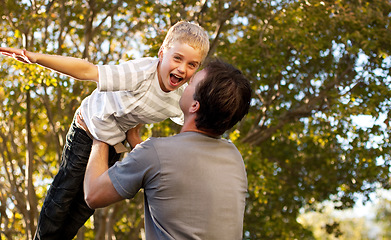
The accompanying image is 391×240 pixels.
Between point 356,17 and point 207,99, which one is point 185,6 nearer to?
point 356,17

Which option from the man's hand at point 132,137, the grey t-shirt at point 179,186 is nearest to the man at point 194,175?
the grey t-shirt at point 179,186

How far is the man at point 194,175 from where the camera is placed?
2.16 meters

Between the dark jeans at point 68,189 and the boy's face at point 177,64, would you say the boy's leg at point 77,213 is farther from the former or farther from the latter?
the boy's face at point 177,64

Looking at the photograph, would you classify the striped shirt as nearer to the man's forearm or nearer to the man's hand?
the man's hand

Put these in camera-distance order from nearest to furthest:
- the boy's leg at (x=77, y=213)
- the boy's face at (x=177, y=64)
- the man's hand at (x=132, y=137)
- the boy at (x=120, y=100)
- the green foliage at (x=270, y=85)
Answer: the boy at (x=120, y=100)
the boy's face at (x=177, y=64)
the man's hand at (x=132, y=137)
the boy's leg at (x=77, y=213)
the green foliage at (x=270, y=85)

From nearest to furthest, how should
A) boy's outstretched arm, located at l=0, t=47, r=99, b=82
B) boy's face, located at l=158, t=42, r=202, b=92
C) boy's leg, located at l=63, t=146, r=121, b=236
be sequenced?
boy's outstretched arm, located at l=0, t=47, r=99, b=82 < boy's face, located at l=158, t=42, r=202, b=92 < boy's leg, located at l=63, t=146, r=121, b=236

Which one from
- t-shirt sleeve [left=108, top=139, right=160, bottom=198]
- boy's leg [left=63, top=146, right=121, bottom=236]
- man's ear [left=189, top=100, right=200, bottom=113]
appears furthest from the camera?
boy's leg [left=63, top=146, right=121, bottom=236]

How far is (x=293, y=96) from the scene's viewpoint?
9.27m

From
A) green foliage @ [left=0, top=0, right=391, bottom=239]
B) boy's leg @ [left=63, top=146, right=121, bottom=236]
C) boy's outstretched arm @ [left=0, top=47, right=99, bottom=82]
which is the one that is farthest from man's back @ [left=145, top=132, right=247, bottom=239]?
green foliage @ [left=0, top=0, right=391, bottom=239]

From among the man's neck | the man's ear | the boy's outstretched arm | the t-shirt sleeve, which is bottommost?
the t-shirt sleeve

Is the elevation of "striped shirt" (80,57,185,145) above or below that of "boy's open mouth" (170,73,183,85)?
below

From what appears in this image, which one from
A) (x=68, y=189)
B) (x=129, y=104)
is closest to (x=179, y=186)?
(x=129, y=104)

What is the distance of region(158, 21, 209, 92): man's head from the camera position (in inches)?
114

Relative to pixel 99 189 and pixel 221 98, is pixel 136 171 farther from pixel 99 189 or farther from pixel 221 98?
pixel 221 98
